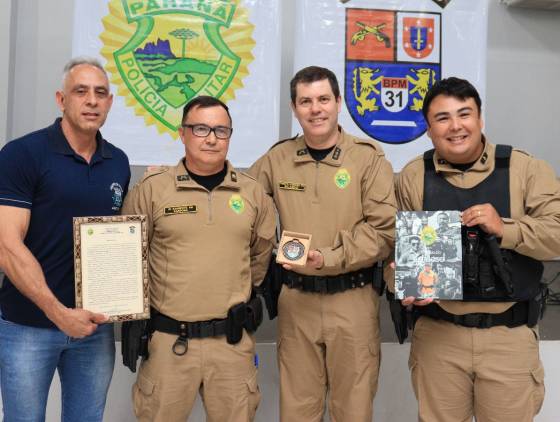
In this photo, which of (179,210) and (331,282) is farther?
(331,282)

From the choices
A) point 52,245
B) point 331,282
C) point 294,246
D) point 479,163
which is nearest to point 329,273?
point 331,282

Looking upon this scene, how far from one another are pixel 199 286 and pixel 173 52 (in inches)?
87.6

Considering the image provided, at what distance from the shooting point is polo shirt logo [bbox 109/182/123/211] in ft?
6.08

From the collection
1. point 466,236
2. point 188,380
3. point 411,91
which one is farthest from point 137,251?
point 411,91

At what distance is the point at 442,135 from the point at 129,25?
2499 mm

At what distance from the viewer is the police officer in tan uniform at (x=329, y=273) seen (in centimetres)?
209

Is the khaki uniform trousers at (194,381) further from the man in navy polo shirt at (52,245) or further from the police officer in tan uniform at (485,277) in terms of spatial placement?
the police officer in tan uniform at (485,277)

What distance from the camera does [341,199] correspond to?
213 cm

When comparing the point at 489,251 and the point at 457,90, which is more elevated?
the point at 457,90

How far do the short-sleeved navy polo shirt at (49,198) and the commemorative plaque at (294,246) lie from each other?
0.70 meters

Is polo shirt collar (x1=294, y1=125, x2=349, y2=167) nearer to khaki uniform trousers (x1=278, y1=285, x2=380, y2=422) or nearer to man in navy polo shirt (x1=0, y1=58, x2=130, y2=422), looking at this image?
khaki uniform trousers (x1=278, y1=285, x2=380, y2=422)

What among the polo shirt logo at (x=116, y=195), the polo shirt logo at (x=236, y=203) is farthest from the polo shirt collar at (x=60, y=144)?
the polo shirt logo at (x=236, y=203)

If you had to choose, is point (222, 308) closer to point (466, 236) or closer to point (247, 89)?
point (466, 236)

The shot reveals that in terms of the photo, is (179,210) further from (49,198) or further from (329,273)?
(329,273)
